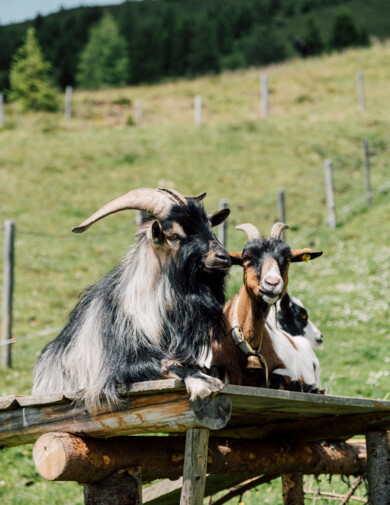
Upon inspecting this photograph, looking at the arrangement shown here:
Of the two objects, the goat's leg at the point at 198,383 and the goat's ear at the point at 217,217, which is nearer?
the goat's leg at the point at 198,383

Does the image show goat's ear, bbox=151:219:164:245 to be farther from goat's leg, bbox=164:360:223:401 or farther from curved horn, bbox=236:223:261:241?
curved horn, bbox=236:223:261:241

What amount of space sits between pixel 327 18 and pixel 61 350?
81.5m

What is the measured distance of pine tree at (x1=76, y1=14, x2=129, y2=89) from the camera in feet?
190

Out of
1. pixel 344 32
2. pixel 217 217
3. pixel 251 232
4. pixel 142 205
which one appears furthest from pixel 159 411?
pixel 344 32

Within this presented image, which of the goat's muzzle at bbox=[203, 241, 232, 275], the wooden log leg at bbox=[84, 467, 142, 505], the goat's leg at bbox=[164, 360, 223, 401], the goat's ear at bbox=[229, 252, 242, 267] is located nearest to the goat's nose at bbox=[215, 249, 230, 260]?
the goat's muzzle at bbox=[203, 241, 232, 275]

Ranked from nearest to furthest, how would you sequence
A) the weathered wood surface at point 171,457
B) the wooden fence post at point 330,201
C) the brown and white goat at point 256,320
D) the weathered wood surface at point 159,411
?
the weathered wood surface at point 159,411
the weathered wood surface at point 171,457
the brown and white goat at point 256,320
the wooden fence post at point 330,201

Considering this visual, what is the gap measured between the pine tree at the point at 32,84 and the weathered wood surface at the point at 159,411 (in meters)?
31.2

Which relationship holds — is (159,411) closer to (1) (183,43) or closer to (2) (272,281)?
(2) (272,281)

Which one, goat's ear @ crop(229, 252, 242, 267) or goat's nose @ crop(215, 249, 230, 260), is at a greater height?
goat's nose @ crop(215, 249, 230, 260)

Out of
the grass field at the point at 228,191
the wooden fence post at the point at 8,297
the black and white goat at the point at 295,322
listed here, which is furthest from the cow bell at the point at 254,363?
the wooden fence post at the point at 8,297

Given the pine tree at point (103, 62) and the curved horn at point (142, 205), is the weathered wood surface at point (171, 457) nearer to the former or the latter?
the curved horn at point (142, 205)

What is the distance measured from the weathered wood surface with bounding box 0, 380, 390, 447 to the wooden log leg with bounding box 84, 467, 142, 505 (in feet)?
0.87

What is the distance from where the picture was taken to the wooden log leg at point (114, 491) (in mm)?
Result: 4047

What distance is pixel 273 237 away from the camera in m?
5.16
